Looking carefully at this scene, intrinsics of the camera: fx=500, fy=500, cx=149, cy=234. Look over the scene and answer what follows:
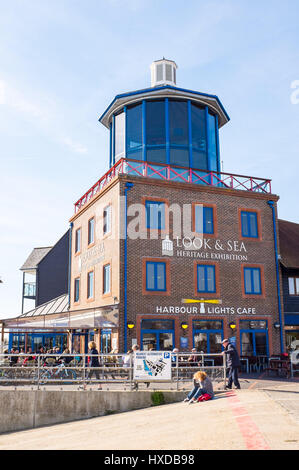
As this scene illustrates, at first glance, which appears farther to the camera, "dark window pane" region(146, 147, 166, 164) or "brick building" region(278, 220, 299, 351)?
"brick building" region(278, 220, 299, 351)

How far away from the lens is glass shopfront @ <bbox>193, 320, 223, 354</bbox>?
23.5 metres

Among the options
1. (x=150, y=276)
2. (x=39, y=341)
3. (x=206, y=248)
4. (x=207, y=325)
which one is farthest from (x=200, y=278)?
(x=39, y=341)

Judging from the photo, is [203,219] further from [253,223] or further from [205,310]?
[205,310]

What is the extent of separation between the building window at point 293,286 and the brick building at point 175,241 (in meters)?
1.51

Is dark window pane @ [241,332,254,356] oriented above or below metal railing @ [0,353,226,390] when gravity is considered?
above

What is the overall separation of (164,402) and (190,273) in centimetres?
960

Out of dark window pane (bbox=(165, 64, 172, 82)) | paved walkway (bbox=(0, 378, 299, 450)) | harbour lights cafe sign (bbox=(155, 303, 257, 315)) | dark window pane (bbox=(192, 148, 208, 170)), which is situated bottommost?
paved walkway (bbox=(0, 378, 299, 450))

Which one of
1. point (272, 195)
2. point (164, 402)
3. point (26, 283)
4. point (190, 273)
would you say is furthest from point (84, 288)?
point (26, 283)

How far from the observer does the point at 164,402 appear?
15.0m

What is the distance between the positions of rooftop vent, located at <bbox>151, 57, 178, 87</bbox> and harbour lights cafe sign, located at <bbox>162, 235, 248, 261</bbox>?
10.8 m

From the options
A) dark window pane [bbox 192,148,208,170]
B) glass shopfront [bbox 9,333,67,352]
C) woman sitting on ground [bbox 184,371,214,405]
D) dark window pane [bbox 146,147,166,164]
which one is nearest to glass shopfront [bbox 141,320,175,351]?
woman sitting on ground [bbox 184,371,214,405]

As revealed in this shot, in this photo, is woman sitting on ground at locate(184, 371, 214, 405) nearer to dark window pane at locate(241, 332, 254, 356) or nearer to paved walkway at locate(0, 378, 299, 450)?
paved walkway at locate(0, 378, 299, 450)

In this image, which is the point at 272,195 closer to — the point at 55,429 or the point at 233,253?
the point at 233,253

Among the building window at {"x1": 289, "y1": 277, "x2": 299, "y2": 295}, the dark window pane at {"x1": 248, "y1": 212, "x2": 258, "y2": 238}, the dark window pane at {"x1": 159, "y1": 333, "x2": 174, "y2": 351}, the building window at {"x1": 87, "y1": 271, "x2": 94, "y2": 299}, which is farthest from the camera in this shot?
the building window at {"x1": 289, "y1": 277, "x2": 299, "y2": 295}
